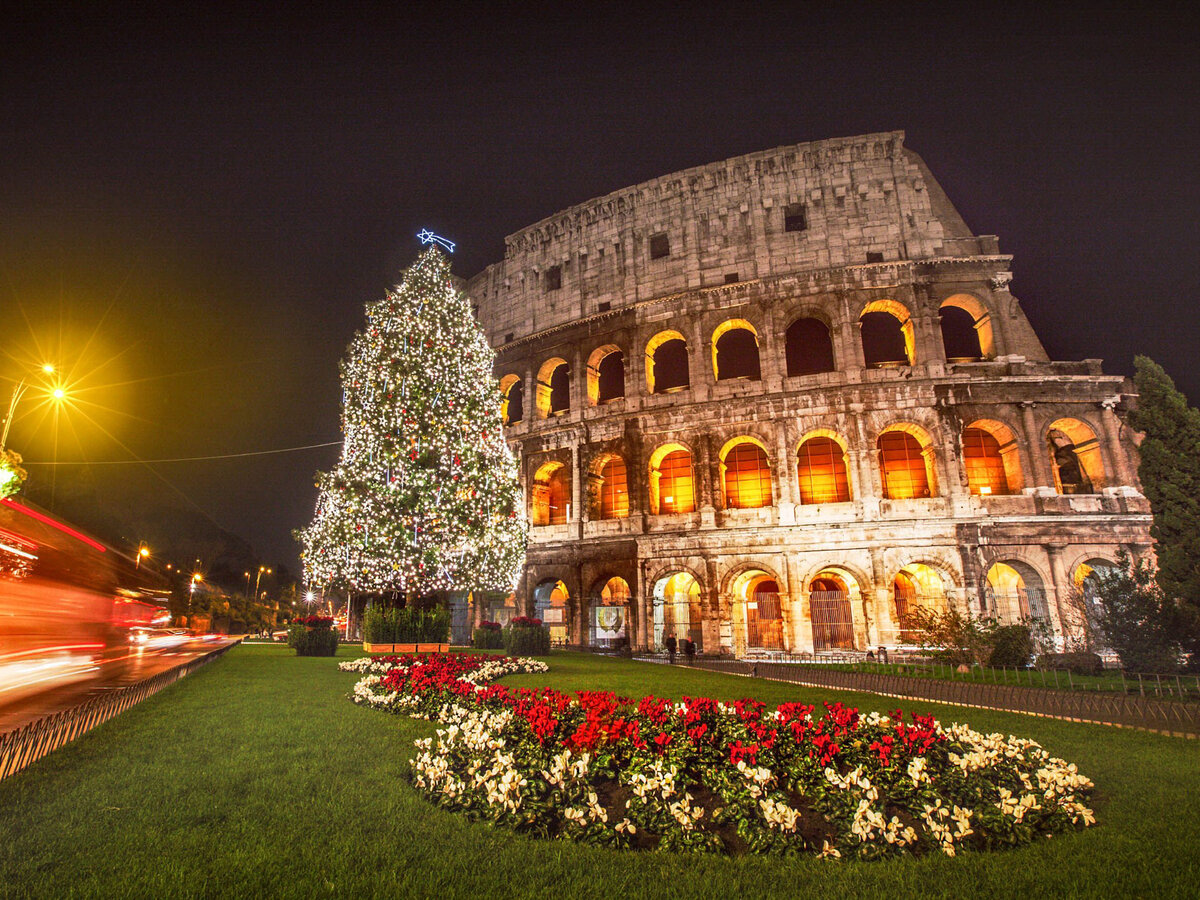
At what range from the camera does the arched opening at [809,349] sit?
29469 mm

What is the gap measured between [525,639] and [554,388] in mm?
15462

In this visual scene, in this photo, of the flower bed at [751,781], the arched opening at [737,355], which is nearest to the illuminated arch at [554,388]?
the arched opening at [737,355]

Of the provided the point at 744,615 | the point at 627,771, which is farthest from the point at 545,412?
the point at 627,771

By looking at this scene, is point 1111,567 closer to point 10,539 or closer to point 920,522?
point 920,522

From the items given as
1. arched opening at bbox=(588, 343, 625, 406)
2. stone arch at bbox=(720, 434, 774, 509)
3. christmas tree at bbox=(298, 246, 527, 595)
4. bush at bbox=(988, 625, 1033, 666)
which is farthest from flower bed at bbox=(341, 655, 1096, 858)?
arched opening at bbox=(588, 343, 625, 406)

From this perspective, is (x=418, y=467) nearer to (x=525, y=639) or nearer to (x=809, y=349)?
(x=525, y=639)

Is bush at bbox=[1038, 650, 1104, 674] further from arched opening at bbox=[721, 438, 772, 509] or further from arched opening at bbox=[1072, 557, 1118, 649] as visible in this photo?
arched opening at bbox=[721, 438, 772, 509]

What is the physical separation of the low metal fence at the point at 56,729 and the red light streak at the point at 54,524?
293 cm

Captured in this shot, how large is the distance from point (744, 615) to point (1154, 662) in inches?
517

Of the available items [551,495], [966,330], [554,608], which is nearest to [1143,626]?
[966,330]

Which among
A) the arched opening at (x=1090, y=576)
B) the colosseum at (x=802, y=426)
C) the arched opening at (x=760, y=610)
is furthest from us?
the arched opening at (x=760, y=610)

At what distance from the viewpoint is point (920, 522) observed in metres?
22.7

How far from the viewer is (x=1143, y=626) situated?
13742 mm

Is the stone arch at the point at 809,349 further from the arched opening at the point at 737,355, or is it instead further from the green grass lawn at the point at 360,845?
the green grass lawn at the point at 360,845
